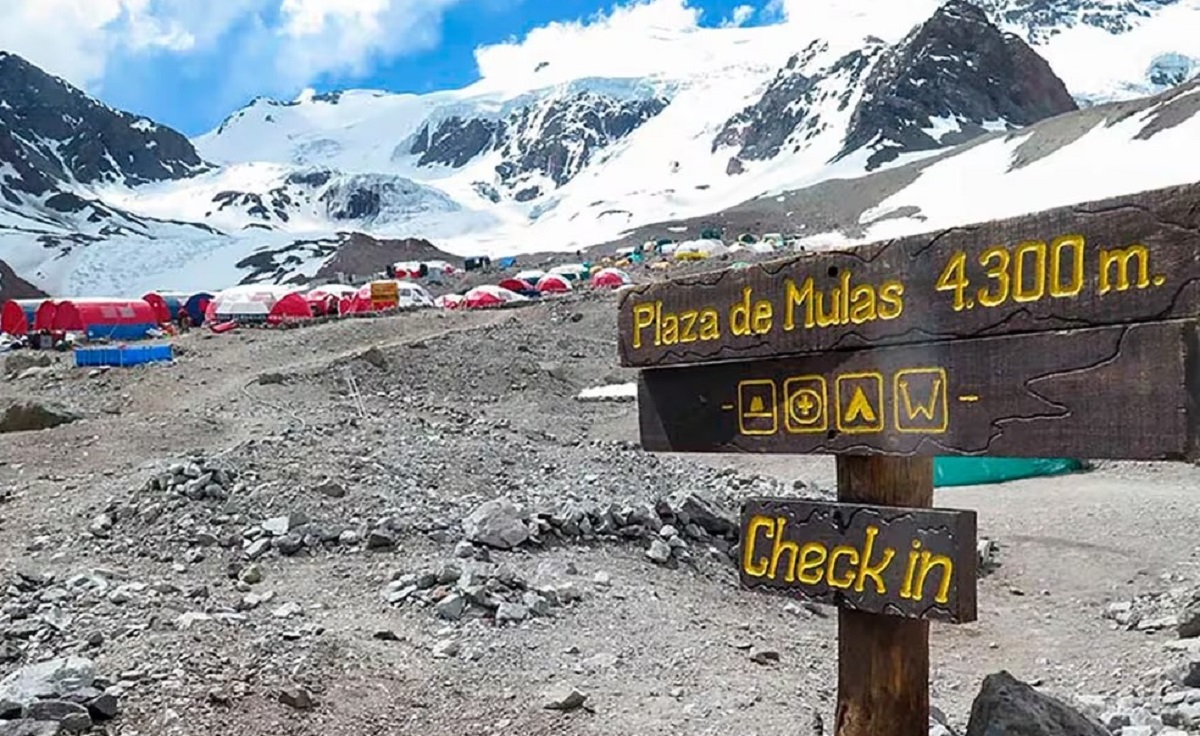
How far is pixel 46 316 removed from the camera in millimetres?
37719

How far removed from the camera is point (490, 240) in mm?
173125

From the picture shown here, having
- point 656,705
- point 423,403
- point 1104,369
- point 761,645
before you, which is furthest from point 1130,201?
point 423,403

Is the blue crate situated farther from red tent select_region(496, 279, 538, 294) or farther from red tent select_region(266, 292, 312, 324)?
red tent select_region(496, 279, 538, 294)

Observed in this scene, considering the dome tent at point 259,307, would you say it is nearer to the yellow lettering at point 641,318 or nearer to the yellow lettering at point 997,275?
the yellow lettering at point 641,318

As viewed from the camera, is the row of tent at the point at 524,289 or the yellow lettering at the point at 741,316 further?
the row of tent at the point at 524,289

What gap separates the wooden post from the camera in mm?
4254

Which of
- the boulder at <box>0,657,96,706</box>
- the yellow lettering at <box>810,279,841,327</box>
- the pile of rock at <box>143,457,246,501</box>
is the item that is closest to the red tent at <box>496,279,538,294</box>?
the pile of rock at <box>143,457,246,501</box>

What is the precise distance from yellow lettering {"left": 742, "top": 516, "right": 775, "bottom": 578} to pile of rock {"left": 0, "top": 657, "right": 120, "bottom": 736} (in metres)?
3.56

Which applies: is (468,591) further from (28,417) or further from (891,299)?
(28,417)

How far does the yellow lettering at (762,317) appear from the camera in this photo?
4.36 meters

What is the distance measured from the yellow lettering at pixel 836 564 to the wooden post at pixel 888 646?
18 centimetres

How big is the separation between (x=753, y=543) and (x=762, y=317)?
0.91m

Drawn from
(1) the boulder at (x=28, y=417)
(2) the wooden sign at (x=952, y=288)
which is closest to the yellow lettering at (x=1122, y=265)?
(2) the wooden sign at (x=952, y=288)

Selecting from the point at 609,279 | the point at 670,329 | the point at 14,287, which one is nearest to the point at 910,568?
the point at 670,329
